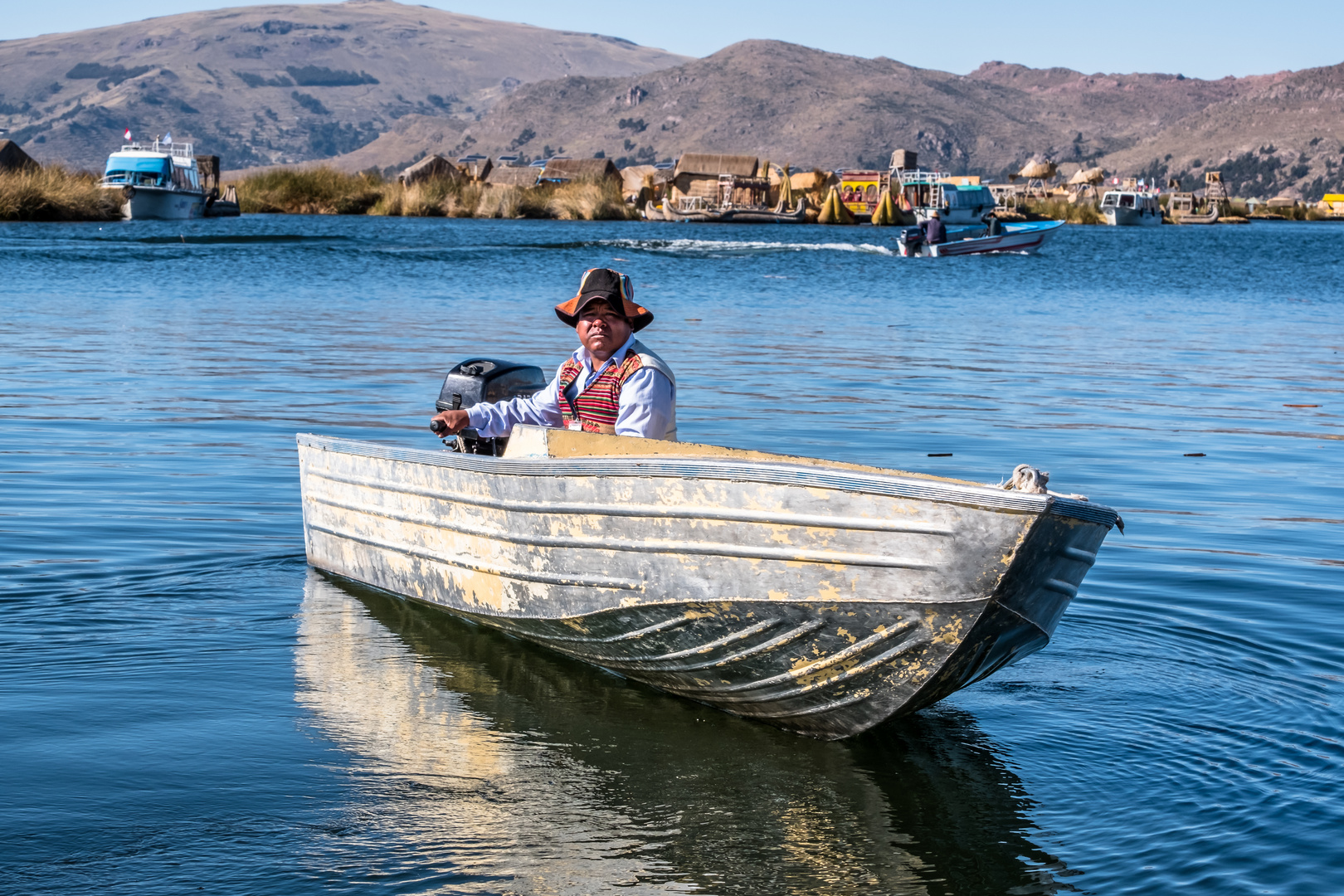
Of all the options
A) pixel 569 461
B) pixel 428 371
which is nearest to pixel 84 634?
pixel 569 461

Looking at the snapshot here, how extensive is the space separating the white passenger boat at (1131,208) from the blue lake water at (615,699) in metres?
79.5

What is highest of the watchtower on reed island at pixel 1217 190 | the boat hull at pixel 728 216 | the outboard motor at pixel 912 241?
the watchtower on reed island at pixel 1217 190

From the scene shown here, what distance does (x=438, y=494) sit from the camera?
6.36 meters

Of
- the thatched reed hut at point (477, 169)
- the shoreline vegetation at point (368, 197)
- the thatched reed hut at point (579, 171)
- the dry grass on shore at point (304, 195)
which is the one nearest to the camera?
the shoreline vegetation at point (368, 197)

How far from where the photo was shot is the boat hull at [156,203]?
56.2m

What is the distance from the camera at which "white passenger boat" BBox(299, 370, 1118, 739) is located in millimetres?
4457

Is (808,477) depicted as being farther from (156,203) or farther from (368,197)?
(368,197)

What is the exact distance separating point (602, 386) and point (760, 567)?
187 centimetres

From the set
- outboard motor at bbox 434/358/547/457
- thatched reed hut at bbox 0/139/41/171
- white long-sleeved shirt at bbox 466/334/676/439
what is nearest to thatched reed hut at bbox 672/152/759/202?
thatched reed hut at bbox 0/139/41/171

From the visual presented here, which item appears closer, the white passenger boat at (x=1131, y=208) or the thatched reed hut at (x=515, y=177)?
the thatched reed hut at (x=515, y=177)

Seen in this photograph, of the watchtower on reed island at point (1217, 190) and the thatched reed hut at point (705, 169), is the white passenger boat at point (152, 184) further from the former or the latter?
the watchtower on reed island at point (1217, 190)

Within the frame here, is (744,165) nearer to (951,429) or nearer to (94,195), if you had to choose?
(94,195)

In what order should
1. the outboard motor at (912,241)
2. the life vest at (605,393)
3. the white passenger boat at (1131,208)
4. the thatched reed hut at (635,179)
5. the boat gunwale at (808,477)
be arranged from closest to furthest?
1. the boat gunwale at (808,477)
2. the life vest at (605,393)
3. the outboard motor at (912,241)
4. the thatched reed hut at (635,179)
5. the white passenger boat at (1131,208)

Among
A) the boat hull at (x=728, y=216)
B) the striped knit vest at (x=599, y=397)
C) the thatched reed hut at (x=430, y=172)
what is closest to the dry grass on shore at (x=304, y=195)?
Answer: the thatched reed hut at (x=430, y=172)
